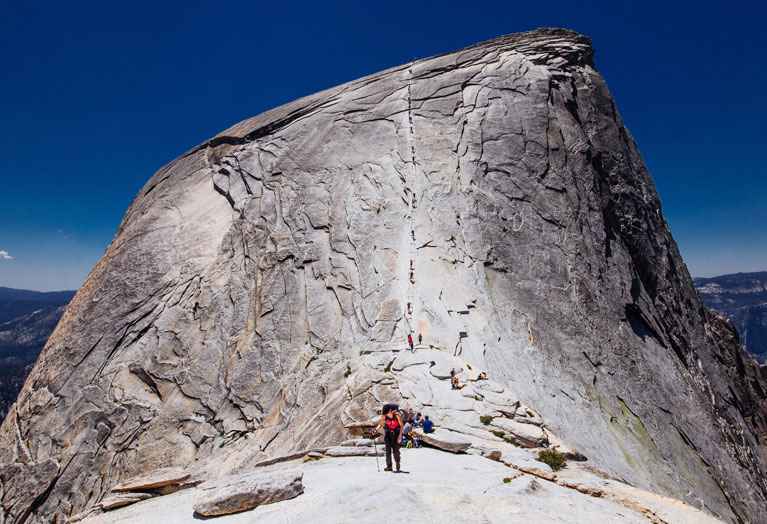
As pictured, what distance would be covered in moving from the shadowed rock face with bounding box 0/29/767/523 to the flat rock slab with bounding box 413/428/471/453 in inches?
97.8

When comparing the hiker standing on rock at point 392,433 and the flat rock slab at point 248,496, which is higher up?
the hiker standing on rock at point 392,433

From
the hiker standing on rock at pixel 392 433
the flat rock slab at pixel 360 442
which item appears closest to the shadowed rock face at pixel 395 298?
the flat rock slab at pixel 360 442

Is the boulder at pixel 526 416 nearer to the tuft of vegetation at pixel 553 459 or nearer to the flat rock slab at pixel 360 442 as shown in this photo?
the tuft of vegetation at pixel 553 459

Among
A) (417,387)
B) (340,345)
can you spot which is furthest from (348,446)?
(340,345)

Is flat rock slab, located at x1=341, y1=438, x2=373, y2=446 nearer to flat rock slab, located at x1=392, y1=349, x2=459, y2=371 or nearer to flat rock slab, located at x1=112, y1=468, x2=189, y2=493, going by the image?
flat rock slab, located at x1=112, y1=468, x2=189, y2=493

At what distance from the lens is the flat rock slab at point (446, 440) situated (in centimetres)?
1352

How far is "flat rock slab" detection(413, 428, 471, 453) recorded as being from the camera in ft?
44.4

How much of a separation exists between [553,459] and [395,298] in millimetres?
12436

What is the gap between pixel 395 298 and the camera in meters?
24.1

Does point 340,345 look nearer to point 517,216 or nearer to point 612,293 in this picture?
point 517,216

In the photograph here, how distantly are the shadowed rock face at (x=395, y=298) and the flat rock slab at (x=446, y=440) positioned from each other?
8.15ft

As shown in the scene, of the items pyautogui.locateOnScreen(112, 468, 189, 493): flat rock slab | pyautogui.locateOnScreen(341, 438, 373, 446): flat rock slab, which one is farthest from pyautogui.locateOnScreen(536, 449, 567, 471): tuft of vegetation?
pyautogui.locateOnScreen(112, 468, 189, 493): flat rock slab

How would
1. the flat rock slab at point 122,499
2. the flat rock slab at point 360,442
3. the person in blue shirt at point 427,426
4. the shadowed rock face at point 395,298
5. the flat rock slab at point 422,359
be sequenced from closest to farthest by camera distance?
the flat rock slab at point 122,499, the flat rock slab at point 360,442, the person in blue shirt at point 427,426, the flat rock slab at point 422,359, the shadowed rock face at point 395,298

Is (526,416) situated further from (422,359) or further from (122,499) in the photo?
(122,499)
